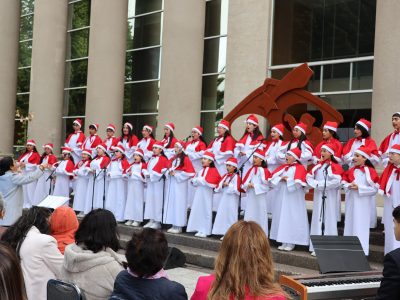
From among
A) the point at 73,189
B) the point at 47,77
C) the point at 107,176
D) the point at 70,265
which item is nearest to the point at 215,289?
the point at 70,265

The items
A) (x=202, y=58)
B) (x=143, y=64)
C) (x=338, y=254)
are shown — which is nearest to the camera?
(x=338, y=254)

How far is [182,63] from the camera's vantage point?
706 inches

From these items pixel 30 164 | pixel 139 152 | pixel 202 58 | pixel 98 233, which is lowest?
pixel 30 164

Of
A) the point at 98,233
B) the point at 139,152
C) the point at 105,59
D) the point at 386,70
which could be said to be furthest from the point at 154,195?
the point at 105,59

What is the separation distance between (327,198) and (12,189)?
225 inches

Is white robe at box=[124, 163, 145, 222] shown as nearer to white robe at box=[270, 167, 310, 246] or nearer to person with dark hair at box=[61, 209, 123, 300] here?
white robe at box=[270, 167, 310, 246]

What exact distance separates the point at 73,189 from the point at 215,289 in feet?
44.8

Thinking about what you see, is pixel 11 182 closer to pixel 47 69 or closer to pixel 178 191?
pixel 178 191

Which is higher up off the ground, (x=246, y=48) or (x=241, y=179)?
(x=246, y=48)

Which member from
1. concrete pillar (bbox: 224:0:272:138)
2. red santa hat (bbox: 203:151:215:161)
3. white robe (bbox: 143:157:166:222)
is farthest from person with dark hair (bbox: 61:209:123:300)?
concrete pillar (bbox: 224:0:272:138)

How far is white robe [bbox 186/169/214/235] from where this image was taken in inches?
455

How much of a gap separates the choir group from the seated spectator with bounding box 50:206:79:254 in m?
5.26

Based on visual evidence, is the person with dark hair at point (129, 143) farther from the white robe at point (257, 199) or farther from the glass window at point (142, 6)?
the glass window at point (142, 6)

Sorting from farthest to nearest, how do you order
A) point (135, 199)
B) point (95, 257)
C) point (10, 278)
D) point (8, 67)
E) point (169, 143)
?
point (8, 67), point (169, 143), point (135, 199), point (95, 257), point (10, 278)
